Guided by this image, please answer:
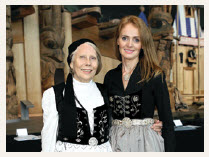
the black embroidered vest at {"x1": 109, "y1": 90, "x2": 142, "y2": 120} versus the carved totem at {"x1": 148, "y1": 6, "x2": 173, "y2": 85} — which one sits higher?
the carved totem at {"x1": 148, "y1": 6, "x2": 173, "y2": 85}

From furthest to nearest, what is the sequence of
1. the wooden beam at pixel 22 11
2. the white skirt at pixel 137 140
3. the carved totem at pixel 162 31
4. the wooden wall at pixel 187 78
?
the wooden wall at pixel 187 78, the carved totem at pixel 162 31, the wooden beam at pixel 22 11, the white skirt at pixel 137 140

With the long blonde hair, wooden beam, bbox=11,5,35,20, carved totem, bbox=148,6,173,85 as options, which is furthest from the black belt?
carved totem, bbox=148,6,173,85

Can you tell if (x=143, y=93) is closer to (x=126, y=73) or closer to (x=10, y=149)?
(x=126, y=73)

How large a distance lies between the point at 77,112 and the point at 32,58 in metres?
4.99

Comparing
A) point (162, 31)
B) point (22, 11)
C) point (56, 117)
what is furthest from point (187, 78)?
point (56, 117)

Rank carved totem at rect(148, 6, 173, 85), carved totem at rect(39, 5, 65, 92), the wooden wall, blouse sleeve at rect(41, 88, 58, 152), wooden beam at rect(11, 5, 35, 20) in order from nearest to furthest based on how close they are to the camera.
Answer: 1. blouse sleeve at rect(41, 88, 58, 152)
2. wooden beam at rect(11, 5, 35, 20)
3. carved totem at rect(39, 5, 65, 92)
4. carved totem at rect(148, 6, 173, 85)
5. the wooden wall

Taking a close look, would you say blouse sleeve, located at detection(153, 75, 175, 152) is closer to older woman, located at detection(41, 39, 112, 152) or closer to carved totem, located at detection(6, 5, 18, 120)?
older woman, located at detection(41, 39, 112, 152)

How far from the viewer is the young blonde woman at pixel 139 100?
1.61 m

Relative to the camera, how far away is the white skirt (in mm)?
1597

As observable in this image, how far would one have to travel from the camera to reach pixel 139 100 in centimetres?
166

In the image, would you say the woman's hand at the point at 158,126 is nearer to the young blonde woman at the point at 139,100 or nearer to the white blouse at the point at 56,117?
the young blonde woman at the point at 139,100

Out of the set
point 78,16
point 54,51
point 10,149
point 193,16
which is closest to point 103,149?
point 10,149

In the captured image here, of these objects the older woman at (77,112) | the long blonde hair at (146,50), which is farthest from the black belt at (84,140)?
the long blonde hair at (146,50)

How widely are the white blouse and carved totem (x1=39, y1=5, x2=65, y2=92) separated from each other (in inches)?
173
